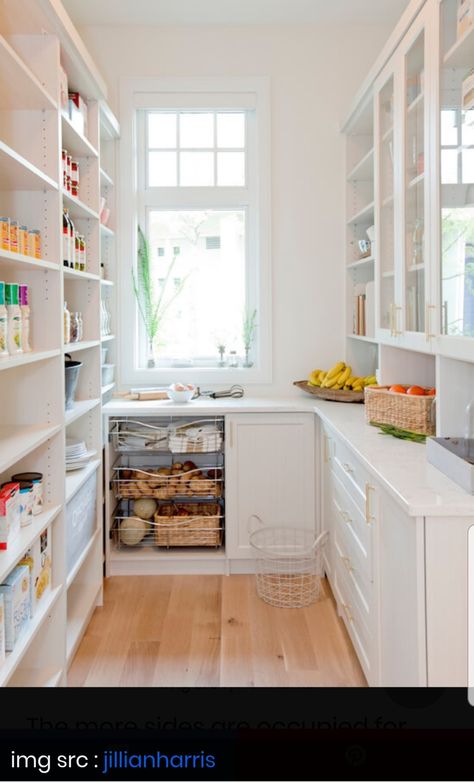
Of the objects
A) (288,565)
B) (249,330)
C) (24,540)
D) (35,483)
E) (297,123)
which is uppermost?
(297,123)

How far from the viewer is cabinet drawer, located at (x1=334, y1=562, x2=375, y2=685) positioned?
7.32 feet

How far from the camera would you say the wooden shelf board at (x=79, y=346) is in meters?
2.50

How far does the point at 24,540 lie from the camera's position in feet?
6.48

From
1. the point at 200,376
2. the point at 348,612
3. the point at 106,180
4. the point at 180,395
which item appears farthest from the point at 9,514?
the point at 106,180

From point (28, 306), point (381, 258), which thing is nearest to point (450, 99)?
point (381, 258)

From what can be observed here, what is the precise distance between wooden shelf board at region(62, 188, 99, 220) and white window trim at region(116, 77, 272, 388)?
2.67ft

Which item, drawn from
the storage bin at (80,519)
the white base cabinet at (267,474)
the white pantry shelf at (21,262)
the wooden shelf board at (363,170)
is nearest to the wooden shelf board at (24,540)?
the storage bin at (80,519)

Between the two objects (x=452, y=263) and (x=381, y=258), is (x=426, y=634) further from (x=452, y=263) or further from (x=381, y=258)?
(x=381, y=258)

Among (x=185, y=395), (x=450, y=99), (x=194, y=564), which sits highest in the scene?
(x=450, y=99)

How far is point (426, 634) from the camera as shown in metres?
1.60

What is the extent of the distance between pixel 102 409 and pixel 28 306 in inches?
47.8

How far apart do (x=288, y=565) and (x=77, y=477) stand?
1.19 meters

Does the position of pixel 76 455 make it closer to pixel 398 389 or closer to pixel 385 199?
pixel 398 389

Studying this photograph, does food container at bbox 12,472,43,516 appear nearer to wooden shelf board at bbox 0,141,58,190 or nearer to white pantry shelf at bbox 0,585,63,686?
white pantry shelf at bbox 0,585,63,686
